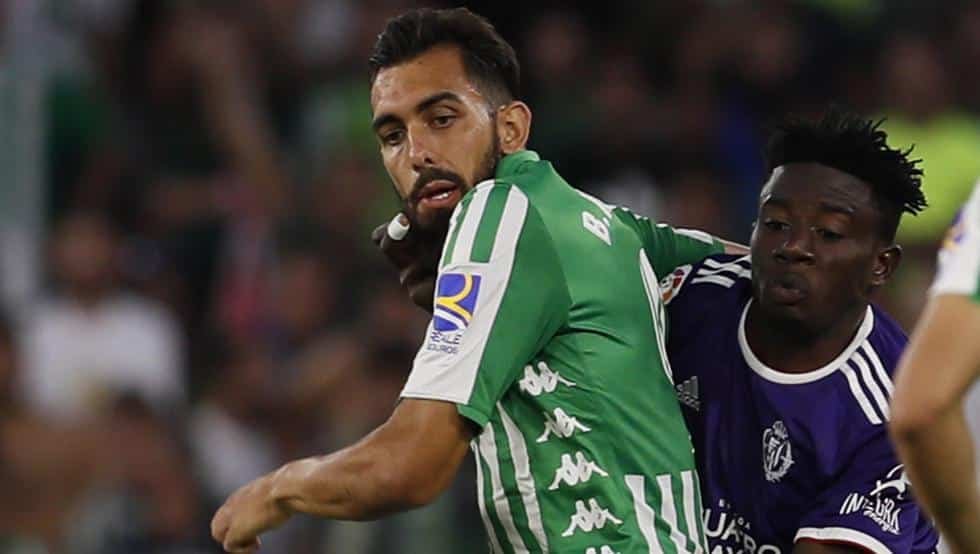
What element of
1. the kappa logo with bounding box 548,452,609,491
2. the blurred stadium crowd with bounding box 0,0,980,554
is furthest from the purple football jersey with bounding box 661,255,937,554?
the blurred stadium crowd with bounding box 0,0,980,554

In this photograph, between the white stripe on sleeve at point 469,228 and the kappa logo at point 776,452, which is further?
the kappa logo at point 776,452

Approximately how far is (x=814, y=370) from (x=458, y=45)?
102 cm

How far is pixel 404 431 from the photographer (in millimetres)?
3584

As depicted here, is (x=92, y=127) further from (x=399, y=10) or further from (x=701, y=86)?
(x=701, y=86)

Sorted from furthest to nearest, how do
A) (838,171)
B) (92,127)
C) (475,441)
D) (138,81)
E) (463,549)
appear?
(138,81) → (92,127) → (463,549) → (838,171) → (475,441)

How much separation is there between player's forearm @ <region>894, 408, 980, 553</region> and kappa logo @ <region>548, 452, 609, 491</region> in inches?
38.5

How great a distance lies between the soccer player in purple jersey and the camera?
398 cm

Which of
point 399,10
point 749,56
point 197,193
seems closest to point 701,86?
point 749,56

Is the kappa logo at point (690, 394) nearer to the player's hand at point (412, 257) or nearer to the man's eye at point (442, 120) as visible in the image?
the player's hand at point (412, 257)

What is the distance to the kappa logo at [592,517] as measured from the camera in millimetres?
3758

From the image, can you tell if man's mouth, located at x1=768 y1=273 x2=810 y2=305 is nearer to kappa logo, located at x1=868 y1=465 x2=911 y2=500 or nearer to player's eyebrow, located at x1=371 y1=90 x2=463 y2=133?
kappa logo, located at x1=868 y1=465 x2=911 y2=500

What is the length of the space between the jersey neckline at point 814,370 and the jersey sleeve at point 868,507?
0.59 feet

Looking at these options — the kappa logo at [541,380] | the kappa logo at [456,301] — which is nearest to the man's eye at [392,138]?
the kappa logo at [456,301]

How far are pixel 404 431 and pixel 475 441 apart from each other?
28 cm
